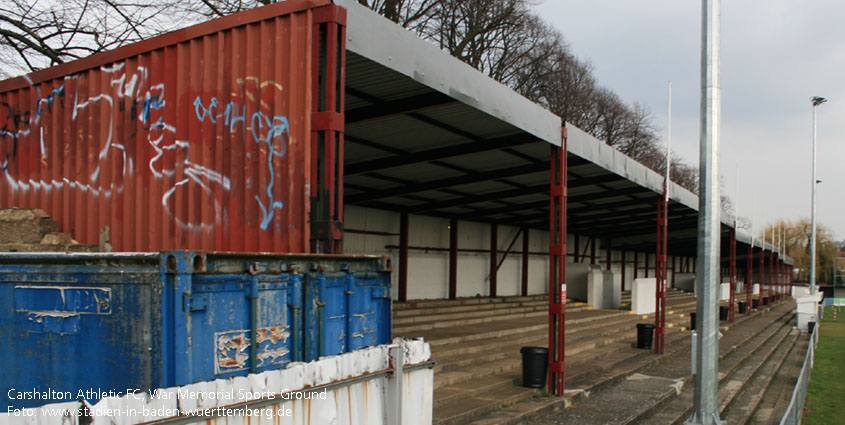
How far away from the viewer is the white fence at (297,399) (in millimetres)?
2877

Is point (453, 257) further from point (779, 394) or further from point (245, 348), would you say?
point (245, 348)

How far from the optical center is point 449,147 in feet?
34.9

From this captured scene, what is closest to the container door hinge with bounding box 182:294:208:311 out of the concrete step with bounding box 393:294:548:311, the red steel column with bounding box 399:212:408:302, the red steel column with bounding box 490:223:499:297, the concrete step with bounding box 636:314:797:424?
the concrete step with bounding box 636:314:797:424

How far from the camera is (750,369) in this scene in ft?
Result: 50.5

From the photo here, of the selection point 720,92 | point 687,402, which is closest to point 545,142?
point 720,92

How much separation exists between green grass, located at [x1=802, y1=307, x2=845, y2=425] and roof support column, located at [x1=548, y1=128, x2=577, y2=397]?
5487 mm

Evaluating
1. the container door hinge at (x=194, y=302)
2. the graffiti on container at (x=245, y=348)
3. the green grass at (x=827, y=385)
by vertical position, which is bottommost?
the green grass at (x=827, y=385)

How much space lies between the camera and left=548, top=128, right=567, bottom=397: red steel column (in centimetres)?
965

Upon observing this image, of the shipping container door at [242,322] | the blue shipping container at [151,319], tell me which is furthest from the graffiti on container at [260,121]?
the shipping container door at [242,322]

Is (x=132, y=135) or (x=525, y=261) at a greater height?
(x=132, y=135)

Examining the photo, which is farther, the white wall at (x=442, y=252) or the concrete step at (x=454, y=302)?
the concrete step at (x=454, y=302)

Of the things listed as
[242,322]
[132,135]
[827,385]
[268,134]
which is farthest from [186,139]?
[827,385]

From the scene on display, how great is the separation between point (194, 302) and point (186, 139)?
3092mm

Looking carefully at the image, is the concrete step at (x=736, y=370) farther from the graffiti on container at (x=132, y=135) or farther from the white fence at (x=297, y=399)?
the graffiti on container at (x=132, y=135)
